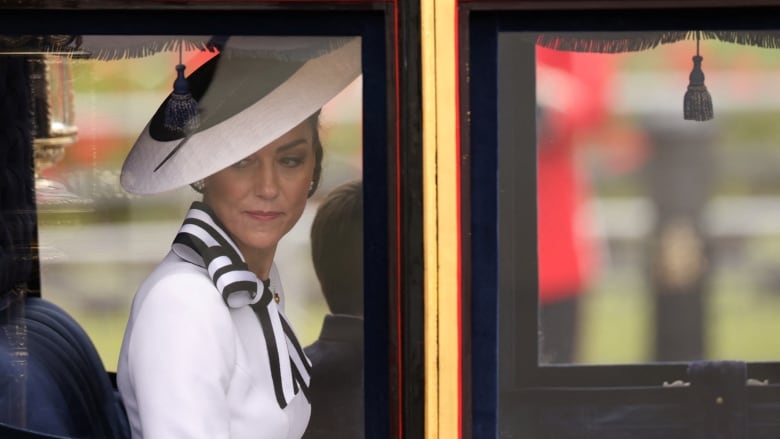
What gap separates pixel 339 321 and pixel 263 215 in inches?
9.5

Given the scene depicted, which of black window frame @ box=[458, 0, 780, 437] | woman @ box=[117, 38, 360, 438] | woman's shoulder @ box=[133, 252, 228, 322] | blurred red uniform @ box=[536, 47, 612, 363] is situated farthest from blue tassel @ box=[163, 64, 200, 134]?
Result: blurred red uniform @ box=[536, 47, 612, 363]

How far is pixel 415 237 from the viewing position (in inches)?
92.4

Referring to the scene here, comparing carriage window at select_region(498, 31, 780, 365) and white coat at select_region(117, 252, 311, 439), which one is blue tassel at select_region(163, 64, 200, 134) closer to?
white coat at select_region(117, 252, 311, 439)

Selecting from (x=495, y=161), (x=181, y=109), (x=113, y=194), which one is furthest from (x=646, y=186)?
(x=113, y=194)

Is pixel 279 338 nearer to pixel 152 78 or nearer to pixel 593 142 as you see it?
pixel 152 78

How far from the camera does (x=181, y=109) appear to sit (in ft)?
7.79

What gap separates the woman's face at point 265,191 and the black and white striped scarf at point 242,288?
0.02 metres

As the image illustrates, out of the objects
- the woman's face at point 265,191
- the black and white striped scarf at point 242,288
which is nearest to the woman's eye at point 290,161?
the woman's face at point 265,191

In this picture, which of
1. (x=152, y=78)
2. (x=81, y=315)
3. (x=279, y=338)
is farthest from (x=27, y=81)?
(x=279, y=338)

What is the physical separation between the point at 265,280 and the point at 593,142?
67 cm

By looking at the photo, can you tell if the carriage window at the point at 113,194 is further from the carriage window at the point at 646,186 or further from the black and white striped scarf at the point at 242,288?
the carriage window at the point at 646,186

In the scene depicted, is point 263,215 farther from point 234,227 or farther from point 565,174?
point 565,174

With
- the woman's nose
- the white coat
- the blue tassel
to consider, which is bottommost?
the white coat

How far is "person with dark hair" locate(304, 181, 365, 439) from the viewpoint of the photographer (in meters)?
2.39
